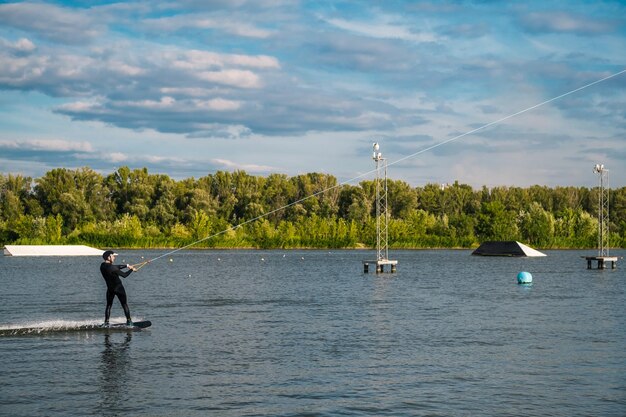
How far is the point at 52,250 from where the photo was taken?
139250 mm

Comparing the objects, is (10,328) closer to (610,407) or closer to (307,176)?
(610,407)

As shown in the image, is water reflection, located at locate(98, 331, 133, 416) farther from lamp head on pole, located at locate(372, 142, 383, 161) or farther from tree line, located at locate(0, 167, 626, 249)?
tree line, located at locate(0, 167, 626, 249)

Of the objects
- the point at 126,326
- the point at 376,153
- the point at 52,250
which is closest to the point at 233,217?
the point at 52,250

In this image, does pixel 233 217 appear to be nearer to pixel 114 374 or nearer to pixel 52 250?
pixel 52 250

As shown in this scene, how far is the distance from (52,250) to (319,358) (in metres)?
123

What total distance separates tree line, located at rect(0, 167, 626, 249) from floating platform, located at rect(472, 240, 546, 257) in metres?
30.1

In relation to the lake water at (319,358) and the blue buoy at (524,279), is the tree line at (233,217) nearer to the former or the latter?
the blue buoy at (524,279)

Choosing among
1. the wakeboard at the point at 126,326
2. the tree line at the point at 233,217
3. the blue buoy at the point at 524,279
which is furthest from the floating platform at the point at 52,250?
the wakeboard at the point at 126,326

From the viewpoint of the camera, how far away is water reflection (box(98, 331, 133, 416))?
1747 centimetres

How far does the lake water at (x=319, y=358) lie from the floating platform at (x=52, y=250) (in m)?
95.8

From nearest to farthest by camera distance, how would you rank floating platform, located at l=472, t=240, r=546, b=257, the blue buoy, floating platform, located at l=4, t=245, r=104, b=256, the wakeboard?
1. the wakeboard
2. the blue buoy
3. floating platform, located at l=472, t=240, r=546, b=257
4. floating platform, located at l=4, t=245, r=104, b=256

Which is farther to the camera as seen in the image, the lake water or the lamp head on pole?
the lamp head on pole

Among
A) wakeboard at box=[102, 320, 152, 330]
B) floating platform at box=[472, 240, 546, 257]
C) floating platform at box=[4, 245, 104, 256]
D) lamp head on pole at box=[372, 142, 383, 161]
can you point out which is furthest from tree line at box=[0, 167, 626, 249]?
wakeboard at box=[102, 320, 152, 330]

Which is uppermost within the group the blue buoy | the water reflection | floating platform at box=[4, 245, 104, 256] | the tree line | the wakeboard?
the tree line
